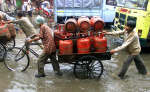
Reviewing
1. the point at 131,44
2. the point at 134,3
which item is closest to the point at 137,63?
the point at 131,44

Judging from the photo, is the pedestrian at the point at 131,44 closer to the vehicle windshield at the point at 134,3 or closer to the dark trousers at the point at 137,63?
the dark trousers at the point at 137,63

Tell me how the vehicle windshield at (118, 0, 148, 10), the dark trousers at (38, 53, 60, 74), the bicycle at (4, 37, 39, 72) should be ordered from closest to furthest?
1. the dark trousers at (38, 53, 60, 74)
2. the bicycle at (4, 37, 39, 72)
3. the vehicle windshield at (118, 0, 148, 10)

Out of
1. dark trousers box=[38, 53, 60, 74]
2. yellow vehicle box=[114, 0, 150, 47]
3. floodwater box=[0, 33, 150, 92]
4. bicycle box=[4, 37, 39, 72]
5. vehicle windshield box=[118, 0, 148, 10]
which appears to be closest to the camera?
floodwater box=[0, 33, 150, 92]

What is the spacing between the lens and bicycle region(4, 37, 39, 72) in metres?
5.07

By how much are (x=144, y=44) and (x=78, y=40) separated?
3005 mm

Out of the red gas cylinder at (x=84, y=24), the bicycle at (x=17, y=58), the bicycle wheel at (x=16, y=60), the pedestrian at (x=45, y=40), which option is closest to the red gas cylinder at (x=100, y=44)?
the red gas cylinder at (x=84, y=24)

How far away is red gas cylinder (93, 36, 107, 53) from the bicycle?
177cm

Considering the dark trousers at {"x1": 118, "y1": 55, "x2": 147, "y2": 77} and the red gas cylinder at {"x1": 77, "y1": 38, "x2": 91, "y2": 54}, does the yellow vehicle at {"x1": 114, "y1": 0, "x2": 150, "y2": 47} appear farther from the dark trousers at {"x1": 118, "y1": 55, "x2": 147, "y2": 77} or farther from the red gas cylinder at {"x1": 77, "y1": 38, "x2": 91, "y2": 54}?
the red gas cylinder at {"x1": 77, "y1": 38, "x2": 91, "y2": 54}

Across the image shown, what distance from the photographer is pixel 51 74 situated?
16.6 feet

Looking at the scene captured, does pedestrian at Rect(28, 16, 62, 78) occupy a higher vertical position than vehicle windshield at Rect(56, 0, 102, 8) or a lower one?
lower

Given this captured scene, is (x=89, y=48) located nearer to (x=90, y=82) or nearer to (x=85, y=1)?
(x=90, y=82)

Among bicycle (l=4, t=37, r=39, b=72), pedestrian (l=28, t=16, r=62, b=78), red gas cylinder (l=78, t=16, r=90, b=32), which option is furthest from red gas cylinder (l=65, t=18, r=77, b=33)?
bicycle (l=4, t=37, r=39, b=72)

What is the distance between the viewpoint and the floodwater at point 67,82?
4352 mm

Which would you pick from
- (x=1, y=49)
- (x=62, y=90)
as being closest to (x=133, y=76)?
(x=62, y=90)
